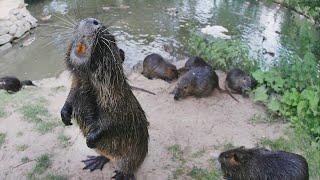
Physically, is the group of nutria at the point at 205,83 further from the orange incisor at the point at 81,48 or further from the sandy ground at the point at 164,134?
the orange incisor at the point at 81,48

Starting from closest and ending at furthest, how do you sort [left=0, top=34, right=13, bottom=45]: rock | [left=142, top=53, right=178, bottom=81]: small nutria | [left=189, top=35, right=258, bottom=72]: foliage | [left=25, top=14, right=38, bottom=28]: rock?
[left=142, top=53, right=178, bottom=81]: small nutria → [left=189, top=35, right=258, bottom=72]: foliage → [left=0, top=34, right=13, bottom=45]: rock → [left=25, top=14, right=38, bottom=28]: rock

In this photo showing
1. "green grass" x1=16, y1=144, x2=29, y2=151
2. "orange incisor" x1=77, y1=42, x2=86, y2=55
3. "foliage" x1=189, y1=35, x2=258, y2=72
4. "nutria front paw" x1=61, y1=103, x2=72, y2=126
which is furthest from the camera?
"foliage" x1=189, y1=35, x2=258, y2=72

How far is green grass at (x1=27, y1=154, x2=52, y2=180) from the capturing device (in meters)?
4.12

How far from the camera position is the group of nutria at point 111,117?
9.99ft

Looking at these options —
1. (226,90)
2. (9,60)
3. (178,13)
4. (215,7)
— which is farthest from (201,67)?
(215,7)

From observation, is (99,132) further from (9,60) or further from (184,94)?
(9,60)

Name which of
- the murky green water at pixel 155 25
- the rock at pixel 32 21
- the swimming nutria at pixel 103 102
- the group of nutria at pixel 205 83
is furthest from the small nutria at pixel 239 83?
the rock at pixel 32 21

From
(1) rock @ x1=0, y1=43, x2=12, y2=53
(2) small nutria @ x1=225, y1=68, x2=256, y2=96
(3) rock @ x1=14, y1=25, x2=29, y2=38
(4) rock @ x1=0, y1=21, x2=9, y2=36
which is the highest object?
(2) small nutria @ x1=225, y1=68, x2=256, y2=96

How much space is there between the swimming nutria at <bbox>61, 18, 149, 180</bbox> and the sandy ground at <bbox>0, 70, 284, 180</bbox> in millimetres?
329

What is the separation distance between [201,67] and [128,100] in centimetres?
293

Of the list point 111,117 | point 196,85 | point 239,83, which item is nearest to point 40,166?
point 111,117

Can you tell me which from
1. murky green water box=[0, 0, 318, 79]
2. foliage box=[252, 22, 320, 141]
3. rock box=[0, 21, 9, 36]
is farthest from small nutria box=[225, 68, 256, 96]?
rock box=[0, 21, 9, 36]

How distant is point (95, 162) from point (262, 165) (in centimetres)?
162

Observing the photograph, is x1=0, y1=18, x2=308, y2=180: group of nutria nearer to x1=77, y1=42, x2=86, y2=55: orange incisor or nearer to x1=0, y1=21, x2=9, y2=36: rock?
x1=77, y1=42, x2=86, y2=55: orange incisor
